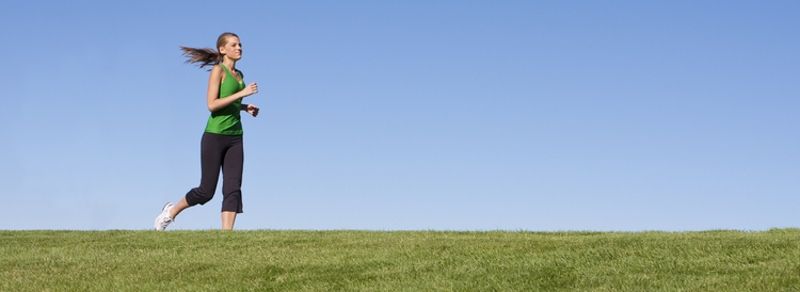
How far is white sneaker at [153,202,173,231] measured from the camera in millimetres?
15604

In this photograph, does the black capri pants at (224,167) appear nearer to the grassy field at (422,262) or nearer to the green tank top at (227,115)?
the green tank top at (227,115)

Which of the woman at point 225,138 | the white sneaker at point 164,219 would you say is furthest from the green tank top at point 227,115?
the white sneaker at point 164,219

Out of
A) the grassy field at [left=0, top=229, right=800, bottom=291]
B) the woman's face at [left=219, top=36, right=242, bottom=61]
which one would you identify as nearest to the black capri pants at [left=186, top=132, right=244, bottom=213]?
the grassy field at [left=0, top=229, right=800, bottom=291]

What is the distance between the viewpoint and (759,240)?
12.0 metres

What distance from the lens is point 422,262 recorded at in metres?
11.5

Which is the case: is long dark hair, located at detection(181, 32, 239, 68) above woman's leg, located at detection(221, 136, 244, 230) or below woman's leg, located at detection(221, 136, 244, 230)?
above

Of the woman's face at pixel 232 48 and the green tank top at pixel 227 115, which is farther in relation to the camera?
the woman's face at pixel 232 48

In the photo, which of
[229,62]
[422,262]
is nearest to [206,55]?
[229,62]

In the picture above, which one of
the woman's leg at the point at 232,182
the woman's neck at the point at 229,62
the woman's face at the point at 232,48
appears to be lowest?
the woman's leg at the point at 232,182

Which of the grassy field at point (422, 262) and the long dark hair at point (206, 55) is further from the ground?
the long dark hair at point (206, 55)

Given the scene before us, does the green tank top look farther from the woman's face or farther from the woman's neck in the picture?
the woman's face

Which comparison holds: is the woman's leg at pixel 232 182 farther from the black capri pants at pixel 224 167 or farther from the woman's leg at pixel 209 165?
the woman's leg at pixel 209 165

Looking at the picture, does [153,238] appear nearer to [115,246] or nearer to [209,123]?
[115,246]

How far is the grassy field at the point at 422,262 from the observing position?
34.1ft
